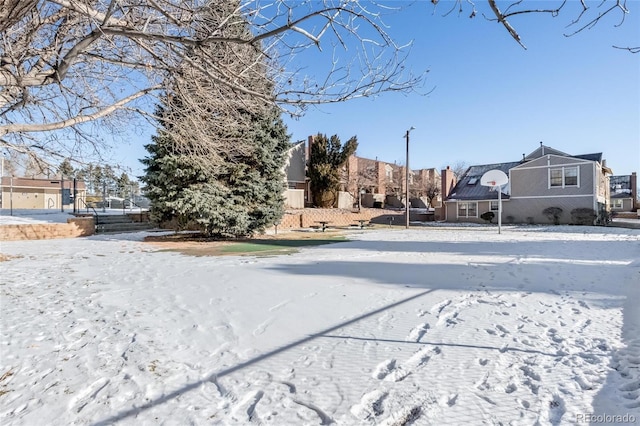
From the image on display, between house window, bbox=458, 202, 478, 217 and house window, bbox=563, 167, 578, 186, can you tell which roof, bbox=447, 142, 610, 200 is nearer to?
house window, bbox=458, 202, 478, 217

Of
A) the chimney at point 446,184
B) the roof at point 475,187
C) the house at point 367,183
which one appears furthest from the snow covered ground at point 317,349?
the chimney at point 446,184

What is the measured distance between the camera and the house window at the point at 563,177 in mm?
26219

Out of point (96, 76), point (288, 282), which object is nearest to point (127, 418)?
point (288, 282)

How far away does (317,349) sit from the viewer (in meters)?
3.27

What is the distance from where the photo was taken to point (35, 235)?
44.0 ft

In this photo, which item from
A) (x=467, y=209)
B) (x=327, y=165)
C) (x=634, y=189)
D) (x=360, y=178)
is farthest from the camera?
(x=634, y=189)

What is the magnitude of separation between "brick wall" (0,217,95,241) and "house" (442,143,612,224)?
95.4ft

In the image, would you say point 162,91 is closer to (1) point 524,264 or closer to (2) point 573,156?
(1) point 524,264

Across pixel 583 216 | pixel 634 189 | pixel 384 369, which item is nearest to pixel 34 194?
pixel 384 369

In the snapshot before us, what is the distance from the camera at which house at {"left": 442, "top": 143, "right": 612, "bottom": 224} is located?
25.8 meters

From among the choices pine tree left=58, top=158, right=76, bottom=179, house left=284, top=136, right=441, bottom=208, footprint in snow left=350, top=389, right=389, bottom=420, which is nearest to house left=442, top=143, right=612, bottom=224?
house left=284, top=136, right=441, bottom=208

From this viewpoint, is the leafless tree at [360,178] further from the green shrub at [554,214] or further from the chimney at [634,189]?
the chimney at [634,189]

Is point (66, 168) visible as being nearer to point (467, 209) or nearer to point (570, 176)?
point (570, 176)

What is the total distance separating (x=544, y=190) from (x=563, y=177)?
1.57m
